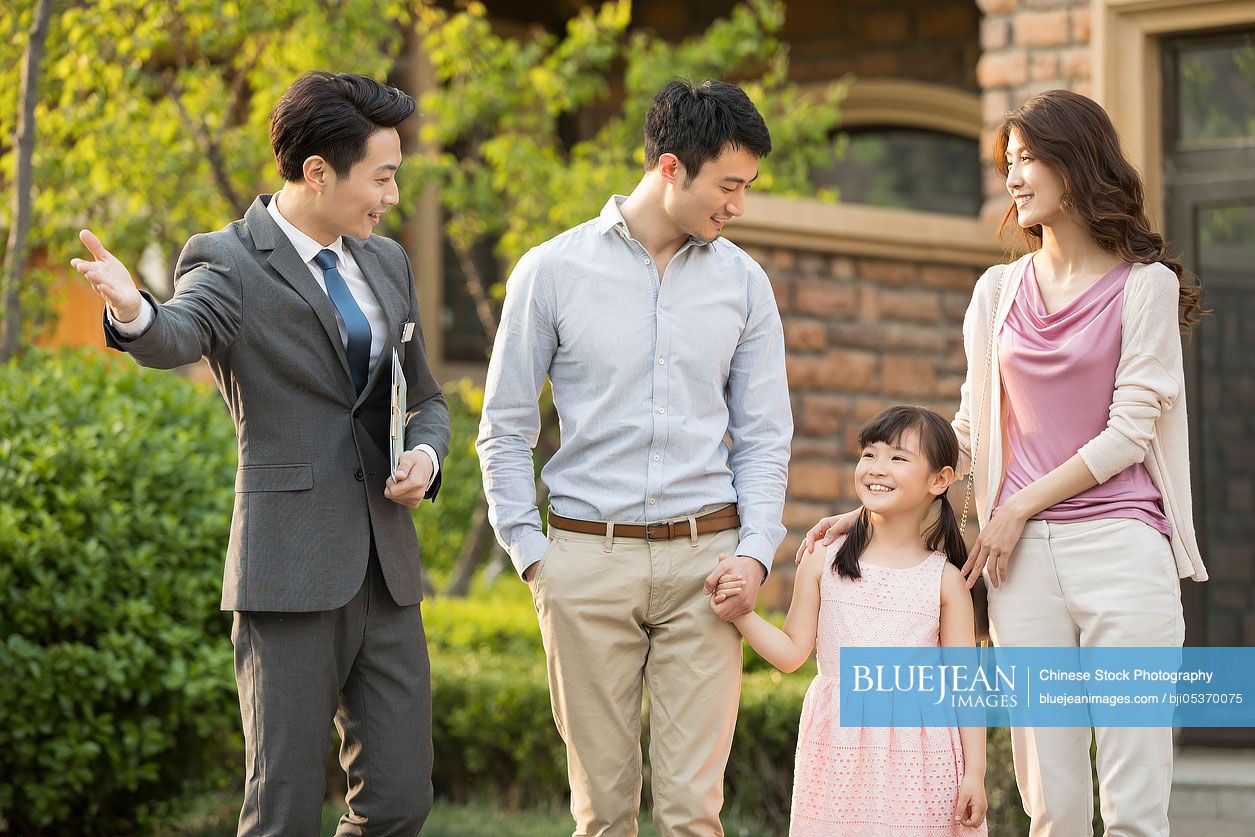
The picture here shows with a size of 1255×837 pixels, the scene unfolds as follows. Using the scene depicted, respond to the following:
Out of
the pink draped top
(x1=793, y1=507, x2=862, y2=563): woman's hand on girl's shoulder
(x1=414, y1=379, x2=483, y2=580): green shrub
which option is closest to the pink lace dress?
A: (x1=793, y1=507, x2=862, y2=563): woman's hand on girl's shoulder

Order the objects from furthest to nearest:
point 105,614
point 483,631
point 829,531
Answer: point 483,631
point 105,614
point 829,531

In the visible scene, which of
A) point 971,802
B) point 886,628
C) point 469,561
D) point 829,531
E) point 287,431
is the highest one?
point 287,431

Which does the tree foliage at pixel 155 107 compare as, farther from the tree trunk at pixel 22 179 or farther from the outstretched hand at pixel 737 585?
the outstretched hand at pixel 737 585

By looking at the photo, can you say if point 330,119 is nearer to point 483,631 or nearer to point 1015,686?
point 1015,686

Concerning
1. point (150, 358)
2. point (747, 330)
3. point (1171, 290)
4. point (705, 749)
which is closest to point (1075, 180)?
point (1171, 290)

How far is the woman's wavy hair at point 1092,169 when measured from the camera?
3490mm

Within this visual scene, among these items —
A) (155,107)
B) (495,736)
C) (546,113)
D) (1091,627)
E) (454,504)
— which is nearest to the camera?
(1091,627)

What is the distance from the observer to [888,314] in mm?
6820

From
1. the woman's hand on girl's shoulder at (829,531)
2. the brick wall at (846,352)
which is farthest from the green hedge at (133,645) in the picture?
the woman's hand on girl's shoulder at (829,531)

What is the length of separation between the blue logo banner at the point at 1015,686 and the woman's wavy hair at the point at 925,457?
9.1 inches

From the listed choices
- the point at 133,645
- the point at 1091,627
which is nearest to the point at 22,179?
the point at 133,645

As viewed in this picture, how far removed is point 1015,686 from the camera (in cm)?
347

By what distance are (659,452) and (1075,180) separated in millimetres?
1146

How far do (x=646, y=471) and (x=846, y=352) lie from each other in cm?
334
